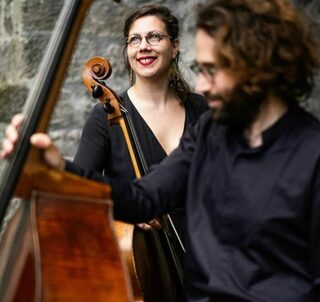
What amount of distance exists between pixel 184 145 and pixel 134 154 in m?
0.78

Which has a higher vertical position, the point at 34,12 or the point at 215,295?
the point at 34,12

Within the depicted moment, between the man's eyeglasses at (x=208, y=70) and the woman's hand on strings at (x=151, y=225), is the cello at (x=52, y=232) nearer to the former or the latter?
the man's eyeglasses at (x=208, y=70)

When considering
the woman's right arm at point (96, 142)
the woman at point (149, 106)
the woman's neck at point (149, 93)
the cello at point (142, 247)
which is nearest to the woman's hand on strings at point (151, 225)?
the cello at point (142, 247)

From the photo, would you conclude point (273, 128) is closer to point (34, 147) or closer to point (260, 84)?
point (260, 84)

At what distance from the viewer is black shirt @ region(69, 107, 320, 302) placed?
1.69 metres

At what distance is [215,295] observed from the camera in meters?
1.74

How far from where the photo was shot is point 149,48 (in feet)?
9.55

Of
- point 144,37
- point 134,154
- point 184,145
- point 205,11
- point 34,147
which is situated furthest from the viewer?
point 144,37

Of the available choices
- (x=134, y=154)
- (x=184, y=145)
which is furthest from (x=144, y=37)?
(x=184, y=145)

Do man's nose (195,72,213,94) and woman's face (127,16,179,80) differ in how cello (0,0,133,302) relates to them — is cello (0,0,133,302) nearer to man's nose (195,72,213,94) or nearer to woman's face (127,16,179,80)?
man's nose (195,72,213,94)

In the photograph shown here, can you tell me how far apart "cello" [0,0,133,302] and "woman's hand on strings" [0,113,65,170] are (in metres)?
0.01

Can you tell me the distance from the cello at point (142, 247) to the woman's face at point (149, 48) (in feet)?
0.87

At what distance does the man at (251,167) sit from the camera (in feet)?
5.56

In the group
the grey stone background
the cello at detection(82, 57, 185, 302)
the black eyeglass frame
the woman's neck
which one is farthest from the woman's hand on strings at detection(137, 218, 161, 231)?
the grey stone background
